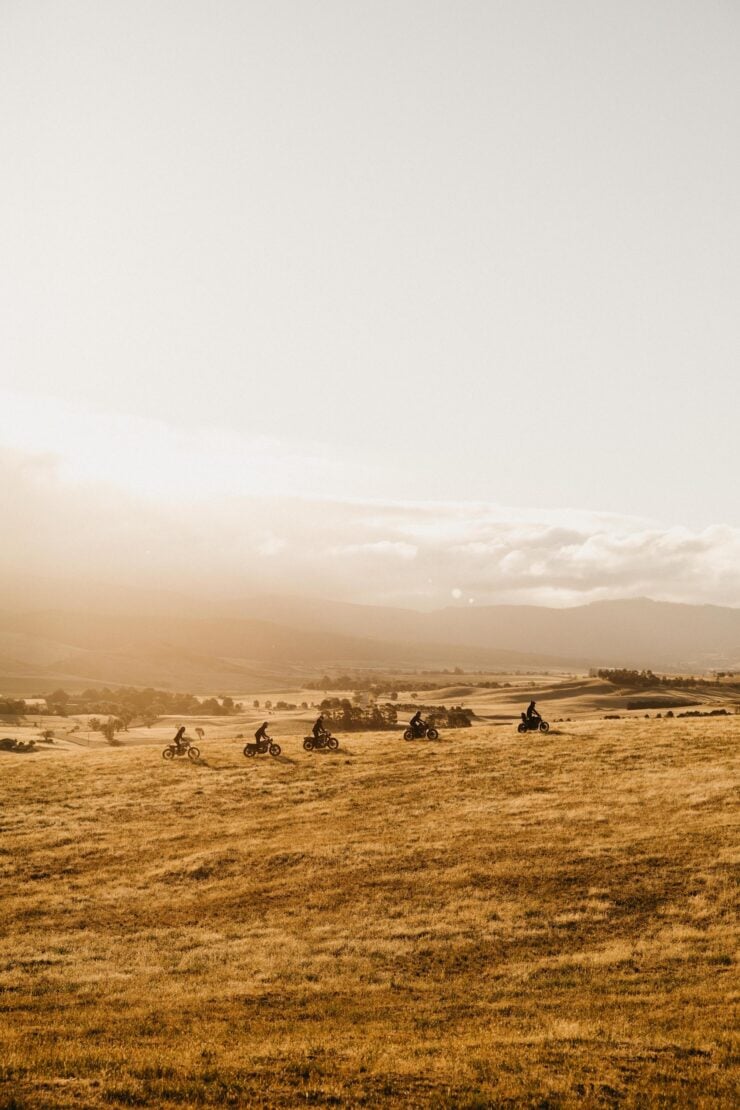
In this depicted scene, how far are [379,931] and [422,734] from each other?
26.9 m

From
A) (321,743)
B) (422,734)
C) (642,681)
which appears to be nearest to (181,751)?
(321,743)

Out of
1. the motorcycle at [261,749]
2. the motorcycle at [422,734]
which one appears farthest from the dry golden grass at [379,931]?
the motorcycle at [422,734]

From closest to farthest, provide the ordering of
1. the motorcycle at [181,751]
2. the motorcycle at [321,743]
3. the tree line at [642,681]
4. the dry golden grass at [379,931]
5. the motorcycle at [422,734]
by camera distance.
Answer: the dry golden grass at [379,931] → the motorcycle at [181,751] → the motorcycle at [321,743] → the motorcycle at [422,734] → the tree line at [642,681]

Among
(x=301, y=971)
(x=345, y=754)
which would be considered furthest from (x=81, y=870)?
(x=345, y=754)

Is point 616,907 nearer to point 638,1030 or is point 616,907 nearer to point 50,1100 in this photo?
point 638,1030

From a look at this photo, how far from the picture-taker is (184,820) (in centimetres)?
3506

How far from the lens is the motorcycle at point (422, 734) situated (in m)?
48.2

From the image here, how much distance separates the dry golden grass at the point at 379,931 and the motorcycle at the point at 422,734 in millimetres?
5204

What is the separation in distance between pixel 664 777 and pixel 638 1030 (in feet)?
74.6

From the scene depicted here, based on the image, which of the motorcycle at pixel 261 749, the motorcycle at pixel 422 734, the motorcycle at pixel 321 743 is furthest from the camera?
the motorcycle at pixel 422 734

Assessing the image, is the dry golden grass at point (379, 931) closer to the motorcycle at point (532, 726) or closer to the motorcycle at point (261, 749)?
the motorcycle at point (261, 749)

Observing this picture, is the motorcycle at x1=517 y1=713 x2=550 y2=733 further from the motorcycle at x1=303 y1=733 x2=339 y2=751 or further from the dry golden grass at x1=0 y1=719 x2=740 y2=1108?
the motorcycle at x1=303 y1=733 x2=339 y2=751

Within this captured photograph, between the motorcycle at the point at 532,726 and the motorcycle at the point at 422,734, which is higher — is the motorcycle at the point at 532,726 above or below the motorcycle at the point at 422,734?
above

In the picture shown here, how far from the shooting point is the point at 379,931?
21984 mm
